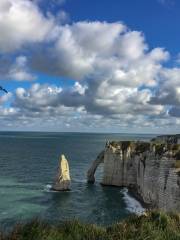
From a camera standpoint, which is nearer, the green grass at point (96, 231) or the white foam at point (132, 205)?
the green grass at point (96, 231)

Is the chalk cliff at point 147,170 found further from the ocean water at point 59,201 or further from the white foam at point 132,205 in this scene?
the ocean water at point 59,201

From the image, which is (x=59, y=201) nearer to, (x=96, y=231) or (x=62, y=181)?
(x=62, y=181)

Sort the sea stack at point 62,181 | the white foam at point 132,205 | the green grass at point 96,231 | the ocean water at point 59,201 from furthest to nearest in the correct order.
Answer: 1. the sea stack at point 62,181
2. the white foam at point 132,205
3. the ocean water at point 59,201
4. the green grass at point 96,231

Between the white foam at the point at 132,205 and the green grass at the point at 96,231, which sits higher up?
the green grass at the point at 96,231

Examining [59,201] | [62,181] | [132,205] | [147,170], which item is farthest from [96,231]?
[62,181]

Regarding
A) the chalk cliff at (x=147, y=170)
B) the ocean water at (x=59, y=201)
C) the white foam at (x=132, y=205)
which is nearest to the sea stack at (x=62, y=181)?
the ocean water at (x=59, y=201)

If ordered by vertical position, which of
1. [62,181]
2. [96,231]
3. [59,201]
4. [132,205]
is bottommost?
[132,205]
